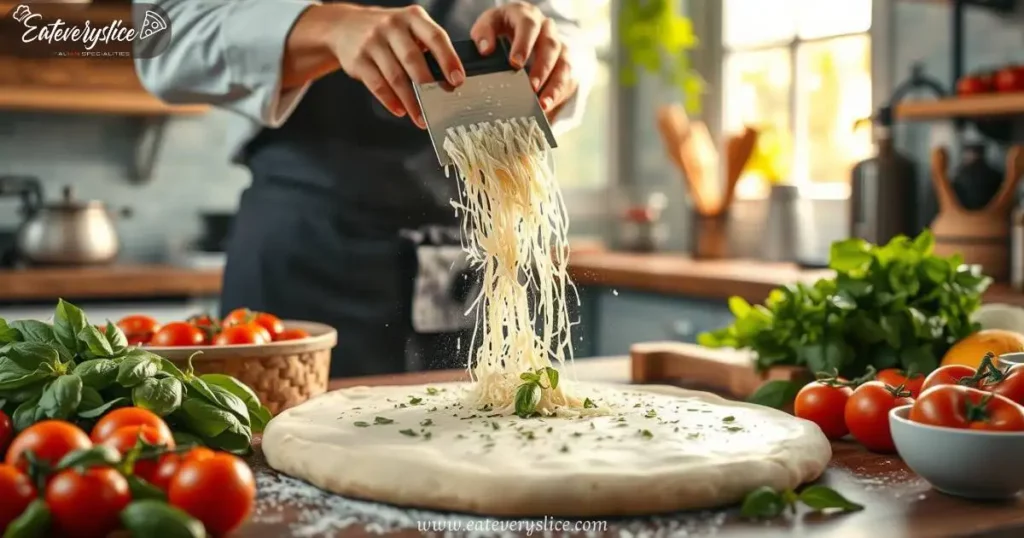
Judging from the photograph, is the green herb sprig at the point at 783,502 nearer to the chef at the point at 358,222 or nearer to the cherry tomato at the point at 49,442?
the cherry tomato at the point at 49,442

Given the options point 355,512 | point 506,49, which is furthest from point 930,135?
point 355,512

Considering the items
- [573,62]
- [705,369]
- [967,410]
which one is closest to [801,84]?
[573,62]

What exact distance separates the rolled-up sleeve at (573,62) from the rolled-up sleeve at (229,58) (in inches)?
17.5

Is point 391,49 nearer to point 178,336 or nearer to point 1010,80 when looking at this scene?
point 178,336

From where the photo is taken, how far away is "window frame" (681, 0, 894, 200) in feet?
11.6

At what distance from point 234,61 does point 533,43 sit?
0.57 metres

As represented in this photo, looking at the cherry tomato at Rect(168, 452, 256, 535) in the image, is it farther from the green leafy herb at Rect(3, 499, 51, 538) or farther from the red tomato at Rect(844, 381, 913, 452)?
the red tomato at Rect(844, 381, 913, 452)

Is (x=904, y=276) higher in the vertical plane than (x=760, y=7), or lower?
lower

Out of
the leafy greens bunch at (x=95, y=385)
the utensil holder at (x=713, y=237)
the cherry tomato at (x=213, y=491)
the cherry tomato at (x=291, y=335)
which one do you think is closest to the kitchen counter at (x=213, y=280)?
the utensil holder at (x=713, y=237)

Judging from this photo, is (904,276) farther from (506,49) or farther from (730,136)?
(730,136)

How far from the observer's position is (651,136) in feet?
15.5

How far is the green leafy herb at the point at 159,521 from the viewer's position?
2.58 feet

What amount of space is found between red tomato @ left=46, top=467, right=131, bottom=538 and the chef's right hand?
2.22 feet

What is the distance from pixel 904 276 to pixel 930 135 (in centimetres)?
200
